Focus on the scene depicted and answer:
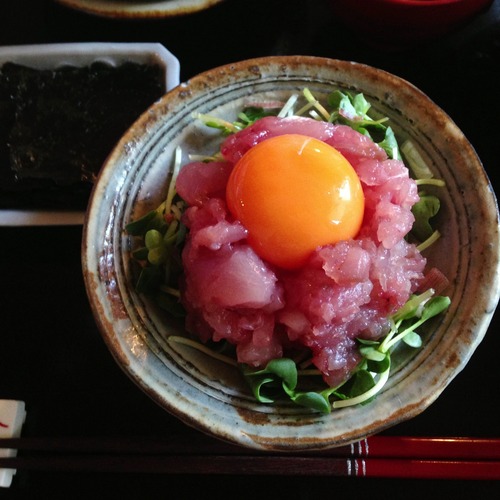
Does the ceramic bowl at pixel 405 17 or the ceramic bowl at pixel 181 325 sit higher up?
the ceramic bowl at pixel 405 17

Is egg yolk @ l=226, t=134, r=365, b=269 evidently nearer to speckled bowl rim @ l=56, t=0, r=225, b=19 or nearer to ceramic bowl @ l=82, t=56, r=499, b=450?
ceramic bowl @ l=82, t=56, r=499, b=450

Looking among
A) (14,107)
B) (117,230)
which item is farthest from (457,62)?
(14,107)

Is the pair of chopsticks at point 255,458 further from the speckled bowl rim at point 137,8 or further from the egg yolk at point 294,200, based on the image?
the speckled bowl rim at point 137,8

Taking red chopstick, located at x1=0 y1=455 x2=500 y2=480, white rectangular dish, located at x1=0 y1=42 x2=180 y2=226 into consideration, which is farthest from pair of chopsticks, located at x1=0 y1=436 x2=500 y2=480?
white rectangular dish, located at x1=0 y1=42 x2=180 y2=226

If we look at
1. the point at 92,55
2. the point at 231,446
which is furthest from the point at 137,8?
the point at 231,446

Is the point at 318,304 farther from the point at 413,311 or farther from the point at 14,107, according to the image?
the point at 14,107

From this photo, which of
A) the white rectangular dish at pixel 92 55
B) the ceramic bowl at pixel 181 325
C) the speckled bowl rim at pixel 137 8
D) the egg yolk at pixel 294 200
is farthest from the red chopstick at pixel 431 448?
the speckled bowl rim at pixel 137 8

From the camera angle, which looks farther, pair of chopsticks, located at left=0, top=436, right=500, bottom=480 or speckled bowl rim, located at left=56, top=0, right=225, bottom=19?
speckled bowl rim, located at left=56, top=0, right=225, bottom=19
